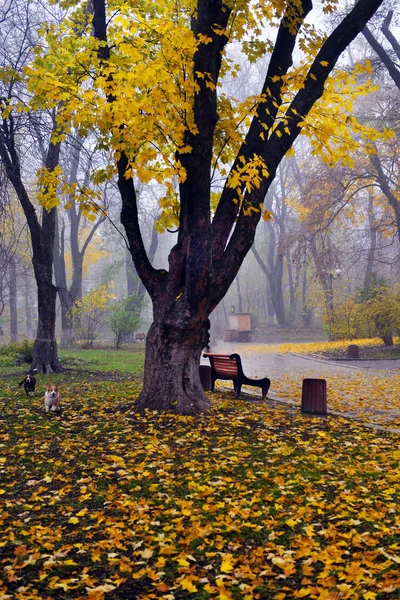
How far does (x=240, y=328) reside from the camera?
126 feet

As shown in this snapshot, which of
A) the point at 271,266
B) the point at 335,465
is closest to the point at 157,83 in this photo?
the point at 335,465

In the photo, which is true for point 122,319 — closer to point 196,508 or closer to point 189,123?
point 189,123

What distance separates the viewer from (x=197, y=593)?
138 inches

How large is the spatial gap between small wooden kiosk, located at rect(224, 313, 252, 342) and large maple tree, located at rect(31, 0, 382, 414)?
2905 cm

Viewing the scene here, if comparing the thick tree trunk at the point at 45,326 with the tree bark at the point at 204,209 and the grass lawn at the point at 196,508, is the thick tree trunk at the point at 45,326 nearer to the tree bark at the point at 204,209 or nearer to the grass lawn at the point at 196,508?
the grass lawn at the point at 196,508

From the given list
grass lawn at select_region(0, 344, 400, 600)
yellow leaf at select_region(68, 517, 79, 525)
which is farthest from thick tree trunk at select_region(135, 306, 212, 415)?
yellow leaf at select_region(68, 517, 79, 525)

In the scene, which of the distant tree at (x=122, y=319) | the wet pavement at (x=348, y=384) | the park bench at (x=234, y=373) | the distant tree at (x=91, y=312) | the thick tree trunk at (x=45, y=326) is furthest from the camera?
the distant tree at (x=122, y=319)

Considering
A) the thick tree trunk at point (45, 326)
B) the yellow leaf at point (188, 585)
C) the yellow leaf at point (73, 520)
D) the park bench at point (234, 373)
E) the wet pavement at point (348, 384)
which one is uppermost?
the thick tree trunk at point (45, 326)

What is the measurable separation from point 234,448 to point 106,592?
342cm

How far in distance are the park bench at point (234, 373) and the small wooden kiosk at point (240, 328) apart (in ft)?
86.6

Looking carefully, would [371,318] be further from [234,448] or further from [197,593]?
[197,593]

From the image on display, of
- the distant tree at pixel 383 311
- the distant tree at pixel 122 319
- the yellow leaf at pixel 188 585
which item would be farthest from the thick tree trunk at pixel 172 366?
the distant tree at pixel 122 319

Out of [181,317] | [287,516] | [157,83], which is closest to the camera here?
[287,516]

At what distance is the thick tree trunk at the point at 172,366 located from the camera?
826 cm
